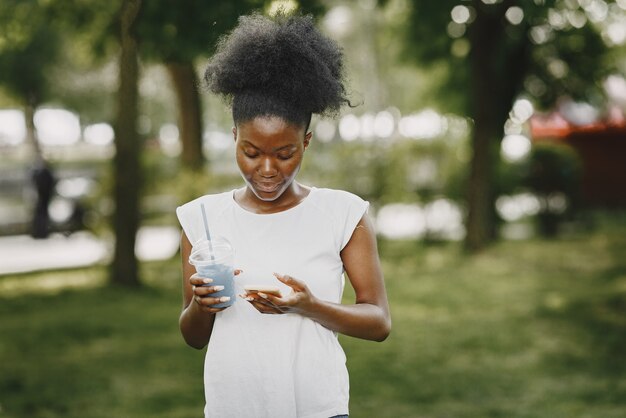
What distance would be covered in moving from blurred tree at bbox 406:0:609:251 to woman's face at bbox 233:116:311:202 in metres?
9.27

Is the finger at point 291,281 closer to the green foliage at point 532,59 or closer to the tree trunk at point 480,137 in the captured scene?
the tree trunk at point 480,137

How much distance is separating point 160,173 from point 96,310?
4.73 meters

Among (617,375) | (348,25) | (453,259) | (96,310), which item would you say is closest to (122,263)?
(96,310)

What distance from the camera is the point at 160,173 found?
13656 mm

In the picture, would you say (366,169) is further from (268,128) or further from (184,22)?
(268,128)

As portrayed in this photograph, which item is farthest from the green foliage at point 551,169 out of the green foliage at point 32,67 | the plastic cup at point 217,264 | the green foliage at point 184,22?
the green foliage at point 32,67

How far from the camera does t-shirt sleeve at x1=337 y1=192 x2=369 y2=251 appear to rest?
226 centimetres

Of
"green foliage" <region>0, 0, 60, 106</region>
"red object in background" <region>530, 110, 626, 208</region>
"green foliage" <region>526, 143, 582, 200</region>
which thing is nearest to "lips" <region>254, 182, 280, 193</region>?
"green foliage" <region>526, 143, 582, 200</region>

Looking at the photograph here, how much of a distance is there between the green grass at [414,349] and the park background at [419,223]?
3 cm

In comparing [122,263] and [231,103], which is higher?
[231,103]

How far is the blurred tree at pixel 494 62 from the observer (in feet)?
42.1

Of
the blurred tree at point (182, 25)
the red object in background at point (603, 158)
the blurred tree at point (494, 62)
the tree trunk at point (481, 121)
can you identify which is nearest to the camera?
the blurred tree at point (182, 25)

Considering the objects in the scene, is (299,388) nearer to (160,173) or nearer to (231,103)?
(231,103)

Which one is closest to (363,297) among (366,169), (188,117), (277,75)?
(277,75)
